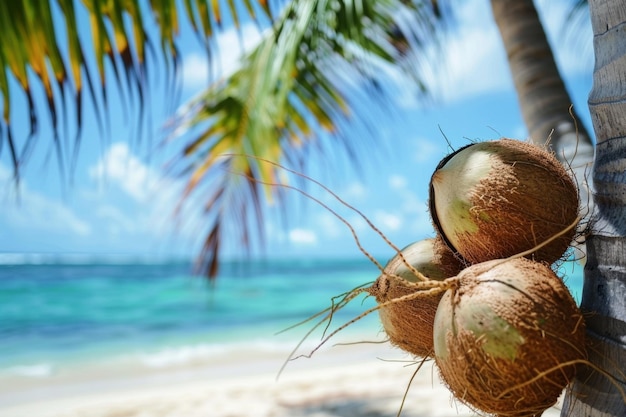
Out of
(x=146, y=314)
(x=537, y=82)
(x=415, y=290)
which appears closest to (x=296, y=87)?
(x=537, y=82)

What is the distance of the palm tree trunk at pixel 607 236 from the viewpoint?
702 millimetres

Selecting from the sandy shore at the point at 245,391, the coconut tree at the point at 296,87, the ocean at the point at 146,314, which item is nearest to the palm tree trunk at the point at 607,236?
the coconut tree at the point at 296,87

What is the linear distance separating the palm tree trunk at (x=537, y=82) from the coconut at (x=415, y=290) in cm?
120

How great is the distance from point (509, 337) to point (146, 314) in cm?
1529

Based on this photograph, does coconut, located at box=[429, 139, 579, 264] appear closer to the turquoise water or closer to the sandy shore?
the sandy shore

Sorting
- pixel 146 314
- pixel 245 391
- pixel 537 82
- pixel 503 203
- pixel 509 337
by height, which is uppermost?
pixel 537 82

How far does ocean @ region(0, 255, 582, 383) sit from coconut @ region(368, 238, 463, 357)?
11.6 ft

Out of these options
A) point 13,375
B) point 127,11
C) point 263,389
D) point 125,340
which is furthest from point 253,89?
point 125,340

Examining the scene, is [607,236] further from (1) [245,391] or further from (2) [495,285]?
(1) [245,391]

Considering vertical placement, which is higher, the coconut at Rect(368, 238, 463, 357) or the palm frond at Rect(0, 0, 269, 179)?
the palm frond at Rect(0, 0, 269, 179)

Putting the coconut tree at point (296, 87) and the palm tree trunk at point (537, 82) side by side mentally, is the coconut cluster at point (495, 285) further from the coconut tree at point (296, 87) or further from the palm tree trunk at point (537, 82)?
the palm tree trunk at point (537, 82)

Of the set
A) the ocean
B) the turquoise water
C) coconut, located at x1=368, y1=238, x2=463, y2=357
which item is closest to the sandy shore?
the ocean

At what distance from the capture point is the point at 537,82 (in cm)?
208

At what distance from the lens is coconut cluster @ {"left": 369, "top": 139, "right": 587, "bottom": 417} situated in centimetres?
65
